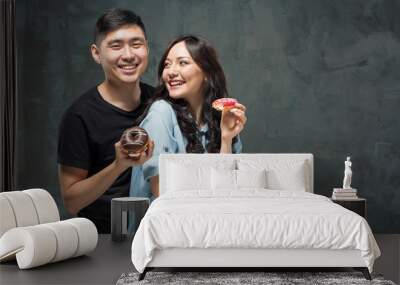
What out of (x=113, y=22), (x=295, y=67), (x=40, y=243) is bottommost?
(x=40, y=243)

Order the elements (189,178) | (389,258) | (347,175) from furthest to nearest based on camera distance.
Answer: (347,175), (189,178), (389,258)

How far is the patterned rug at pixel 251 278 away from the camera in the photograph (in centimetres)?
509

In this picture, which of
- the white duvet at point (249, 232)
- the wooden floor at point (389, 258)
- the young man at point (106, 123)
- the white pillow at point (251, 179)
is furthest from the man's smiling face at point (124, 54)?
the wooden floor at point (389, 258)

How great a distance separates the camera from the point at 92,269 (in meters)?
5.62

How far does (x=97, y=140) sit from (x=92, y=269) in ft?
7.26

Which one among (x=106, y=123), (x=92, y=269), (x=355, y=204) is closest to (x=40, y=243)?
(x=92, y=269)

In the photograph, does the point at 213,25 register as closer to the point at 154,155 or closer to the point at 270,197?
the point at 154,155

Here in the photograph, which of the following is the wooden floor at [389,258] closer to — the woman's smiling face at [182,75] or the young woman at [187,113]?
the young woman at [187,113]

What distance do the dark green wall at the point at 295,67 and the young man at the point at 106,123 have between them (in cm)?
13

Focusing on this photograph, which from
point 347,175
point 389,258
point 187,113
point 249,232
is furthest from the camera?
point 187,113

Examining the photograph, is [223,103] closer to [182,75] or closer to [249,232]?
[182,75]

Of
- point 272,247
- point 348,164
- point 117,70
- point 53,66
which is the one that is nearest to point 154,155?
point 117,70

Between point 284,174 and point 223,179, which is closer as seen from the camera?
point 223,179

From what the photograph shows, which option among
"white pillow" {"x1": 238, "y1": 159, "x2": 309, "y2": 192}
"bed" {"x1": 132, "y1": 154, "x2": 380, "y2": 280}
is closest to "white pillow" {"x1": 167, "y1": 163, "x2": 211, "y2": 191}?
"white pillow" {"x1": 238, "y1": 159, "x2": 309, "y2": 192}
